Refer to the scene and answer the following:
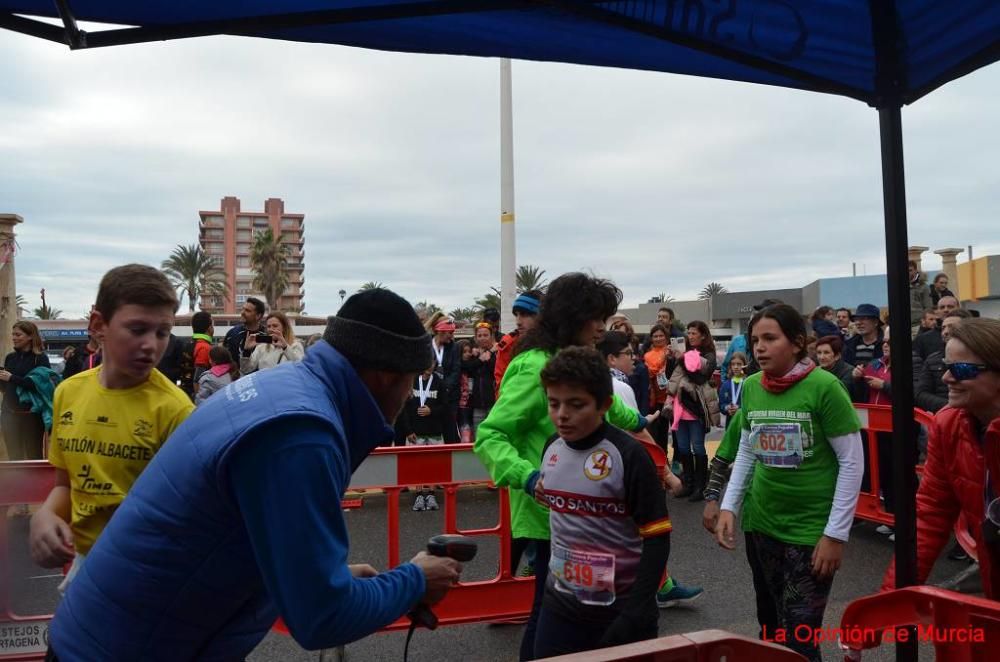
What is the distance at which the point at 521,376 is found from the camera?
3.11 m

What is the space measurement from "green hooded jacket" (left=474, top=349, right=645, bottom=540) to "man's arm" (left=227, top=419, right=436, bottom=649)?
1.61m

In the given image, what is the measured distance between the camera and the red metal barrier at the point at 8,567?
160 inches

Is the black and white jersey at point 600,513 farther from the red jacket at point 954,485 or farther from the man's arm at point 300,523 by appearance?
the man's arm at point 300,523

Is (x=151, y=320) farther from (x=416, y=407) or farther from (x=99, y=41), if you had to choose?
(x=416, y=407)

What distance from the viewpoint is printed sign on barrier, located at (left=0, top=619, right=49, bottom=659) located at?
4.06 meters

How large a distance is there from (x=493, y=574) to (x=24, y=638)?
3.09 m

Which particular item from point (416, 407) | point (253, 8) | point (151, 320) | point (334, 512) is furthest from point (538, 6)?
point (416, 407)

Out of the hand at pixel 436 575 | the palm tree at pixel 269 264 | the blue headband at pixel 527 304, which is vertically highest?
the palm tree at pixel 269 264

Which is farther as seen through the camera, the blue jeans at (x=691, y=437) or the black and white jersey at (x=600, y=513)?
the blue jeans at (x=691, y=437)

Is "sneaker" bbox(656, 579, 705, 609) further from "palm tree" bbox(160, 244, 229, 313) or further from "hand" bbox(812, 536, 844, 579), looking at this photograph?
"palm tree" bbox(160, 244, 229, 313)

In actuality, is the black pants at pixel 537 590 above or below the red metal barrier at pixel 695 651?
below

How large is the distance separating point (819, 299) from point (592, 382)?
5042 cm

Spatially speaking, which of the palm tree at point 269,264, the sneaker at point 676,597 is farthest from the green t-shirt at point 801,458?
the palm tree at point 269,264

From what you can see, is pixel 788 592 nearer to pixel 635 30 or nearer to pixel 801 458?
pixel 801 458
